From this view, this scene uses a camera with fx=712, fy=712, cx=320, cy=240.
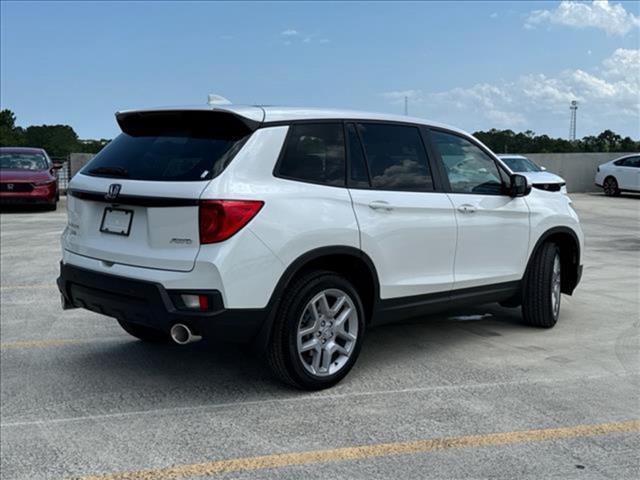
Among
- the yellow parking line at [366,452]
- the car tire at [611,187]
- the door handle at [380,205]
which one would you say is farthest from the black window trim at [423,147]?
the car tire at [611,187]

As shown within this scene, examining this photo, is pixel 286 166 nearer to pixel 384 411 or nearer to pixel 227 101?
pixel 227 101

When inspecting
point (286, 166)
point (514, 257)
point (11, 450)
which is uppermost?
point (286, 166)

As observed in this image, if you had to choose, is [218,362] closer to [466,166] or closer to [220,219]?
[220,219]

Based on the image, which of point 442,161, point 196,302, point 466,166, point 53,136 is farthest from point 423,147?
point 53,136

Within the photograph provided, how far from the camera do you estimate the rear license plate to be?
4363 mm

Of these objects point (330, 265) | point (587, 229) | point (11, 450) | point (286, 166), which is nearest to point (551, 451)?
point (330, 265)

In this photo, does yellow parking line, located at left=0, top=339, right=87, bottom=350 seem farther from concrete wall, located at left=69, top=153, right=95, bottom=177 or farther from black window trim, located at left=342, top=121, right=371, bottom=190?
concrete wall, located at left=69, top=153, right=95, bottom=177

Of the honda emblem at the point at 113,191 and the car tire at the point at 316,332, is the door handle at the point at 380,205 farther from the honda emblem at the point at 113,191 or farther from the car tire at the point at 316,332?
the honda emblem at the point at 113,191

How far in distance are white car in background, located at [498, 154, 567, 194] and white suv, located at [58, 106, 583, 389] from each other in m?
9.96

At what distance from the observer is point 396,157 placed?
5141mm

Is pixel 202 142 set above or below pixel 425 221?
above

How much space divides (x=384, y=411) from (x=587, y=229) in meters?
12.3

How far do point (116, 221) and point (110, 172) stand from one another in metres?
0.36

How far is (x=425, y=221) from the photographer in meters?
5.11
